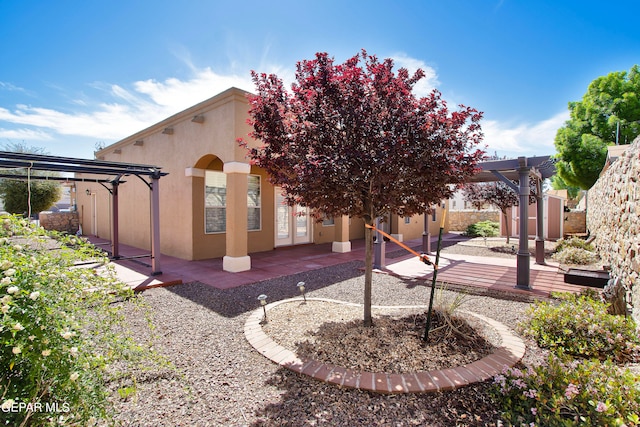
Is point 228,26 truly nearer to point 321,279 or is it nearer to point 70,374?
point 321,279

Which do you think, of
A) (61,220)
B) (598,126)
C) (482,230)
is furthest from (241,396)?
(598,126)

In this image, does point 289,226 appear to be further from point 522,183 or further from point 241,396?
point 241,396

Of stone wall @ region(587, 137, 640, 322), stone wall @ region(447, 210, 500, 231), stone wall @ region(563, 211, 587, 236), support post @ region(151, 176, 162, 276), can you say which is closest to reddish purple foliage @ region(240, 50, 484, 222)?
stone wall @ region(587, 137, 640, 322)

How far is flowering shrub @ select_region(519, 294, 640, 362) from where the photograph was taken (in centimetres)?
327

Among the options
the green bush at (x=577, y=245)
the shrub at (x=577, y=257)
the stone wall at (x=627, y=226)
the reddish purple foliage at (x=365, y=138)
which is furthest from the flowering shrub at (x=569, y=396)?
the green bush at (x=577, y=245)

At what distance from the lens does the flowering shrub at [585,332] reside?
3273 millimetres

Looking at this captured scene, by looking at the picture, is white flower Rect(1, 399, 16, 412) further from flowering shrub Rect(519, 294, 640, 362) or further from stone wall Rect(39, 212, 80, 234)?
stone wall Rect(39, 212, 80, 234)

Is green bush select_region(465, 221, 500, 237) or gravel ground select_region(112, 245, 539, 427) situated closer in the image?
gravel ground select_region(112, 245, 539, 427)

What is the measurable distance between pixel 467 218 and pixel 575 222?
6.36 m

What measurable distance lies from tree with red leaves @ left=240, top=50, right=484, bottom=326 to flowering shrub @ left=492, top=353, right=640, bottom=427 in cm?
197

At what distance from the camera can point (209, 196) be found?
9297 mm

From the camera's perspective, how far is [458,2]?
624 cm

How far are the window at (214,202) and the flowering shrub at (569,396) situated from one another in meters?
8.38

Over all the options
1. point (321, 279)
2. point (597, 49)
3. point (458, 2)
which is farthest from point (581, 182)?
point (321, 279)
